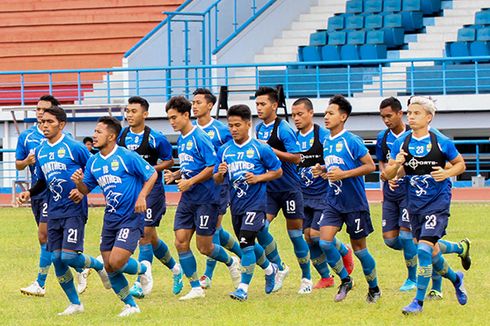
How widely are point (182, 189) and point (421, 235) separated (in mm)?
2472

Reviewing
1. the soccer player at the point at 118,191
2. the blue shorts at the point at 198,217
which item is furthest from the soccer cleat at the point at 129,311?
the blue shorts at the point at 198,217

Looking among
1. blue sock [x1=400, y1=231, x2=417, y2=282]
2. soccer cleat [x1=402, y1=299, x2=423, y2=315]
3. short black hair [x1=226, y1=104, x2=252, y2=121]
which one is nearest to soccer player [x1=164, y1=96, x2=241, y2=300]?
short black hair [x1=226, y1=104, x2=252, y2=121]

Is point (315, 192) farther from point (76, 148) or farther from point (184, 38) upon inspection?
point (184, 38)

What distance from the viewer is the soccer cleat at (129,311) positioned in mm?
11539

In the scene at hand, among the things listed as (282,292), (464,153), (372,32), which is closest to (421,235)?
(282,292)

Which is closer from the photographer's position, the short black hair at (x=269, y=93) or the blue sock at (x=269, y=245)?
the blue sock at (x=269, y=245)

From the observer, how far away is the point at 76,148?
12.2 m

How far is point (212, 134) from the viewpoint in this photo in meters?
13.7

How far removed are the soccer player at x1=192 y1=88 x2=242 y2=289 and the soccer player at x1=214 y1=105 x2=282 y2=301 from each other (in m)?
0.61

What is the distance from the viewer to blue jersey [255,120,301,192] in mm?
13451

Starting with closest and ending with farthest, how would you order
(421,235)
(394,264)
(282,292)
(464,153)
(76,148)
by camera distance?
(421,235) → (76,148) → (282,292) → (394,264) → (464,153)

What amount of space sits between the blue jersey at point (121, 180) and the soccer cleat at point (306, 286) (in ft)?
8.04

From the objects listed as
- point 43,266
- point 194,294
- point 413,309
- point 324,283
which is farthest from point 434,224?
point 43,266

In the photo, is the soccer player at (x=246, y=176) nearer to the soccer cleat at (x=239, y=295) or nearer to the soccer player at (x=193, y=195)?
the soccer cleat at (x=239, y=295)
